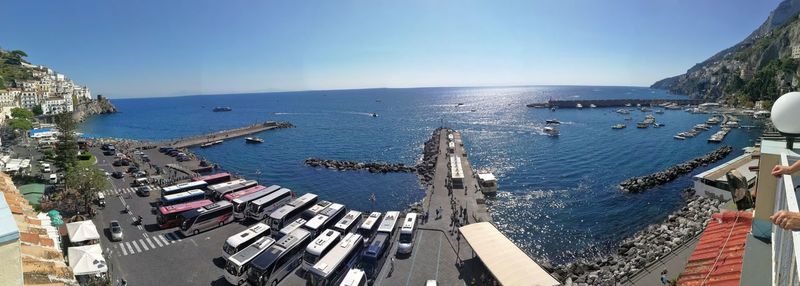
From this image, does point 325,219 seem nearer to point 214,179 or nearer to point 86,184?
point 214,179

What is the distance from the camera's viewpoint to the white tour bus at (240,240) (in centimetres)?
2345

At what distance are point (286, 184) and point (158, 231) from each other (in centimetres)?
1983

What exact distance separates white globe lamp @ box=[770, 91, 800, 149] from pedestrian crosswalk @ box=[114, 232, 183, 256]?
32774 mm

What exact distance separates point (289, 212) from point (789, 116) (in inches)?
1158

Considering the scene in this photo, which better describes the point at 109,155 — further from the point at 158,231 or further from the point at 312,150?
the point at 158,231

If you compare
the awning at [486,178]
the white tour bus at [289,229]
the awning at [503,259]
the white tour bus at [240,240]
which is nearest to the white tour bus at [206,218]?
the white tour bus at [240,240]

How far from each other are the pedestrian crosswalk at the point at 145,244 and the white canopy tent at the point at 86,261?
3.26 metres

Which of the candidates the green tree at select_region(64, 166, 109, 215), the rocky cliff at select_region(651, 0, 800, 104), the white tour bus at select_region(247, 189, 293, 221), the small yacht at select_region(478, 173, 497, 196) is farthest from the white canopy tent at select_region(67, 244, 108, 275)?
the rocky cliff at select_region(651, 0, 800, 104)

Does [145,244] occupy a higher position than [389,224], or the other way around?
[389,224]

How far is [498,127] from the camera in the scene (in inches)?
4050

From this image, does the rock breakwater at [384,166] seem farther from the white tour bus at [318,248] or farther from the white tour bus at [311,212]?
the white tour bus at [318,248]

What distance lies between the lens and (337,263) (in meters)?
21.2

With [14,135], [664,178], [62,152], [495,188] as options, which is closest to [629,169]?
[664,178]

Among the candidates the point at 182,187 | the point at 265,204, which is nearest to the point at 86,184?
the point at 182,187
